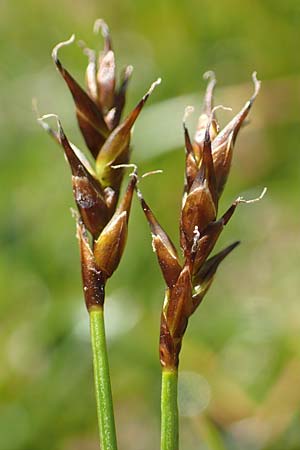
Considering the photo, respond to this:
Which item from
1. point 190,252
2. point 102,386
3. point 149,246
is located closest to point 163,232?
point 190,252

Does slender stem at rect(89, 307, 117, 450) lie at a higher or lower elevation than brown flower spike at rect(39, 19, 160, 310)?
lower

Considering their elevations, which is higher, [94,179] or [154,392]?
[94,179]

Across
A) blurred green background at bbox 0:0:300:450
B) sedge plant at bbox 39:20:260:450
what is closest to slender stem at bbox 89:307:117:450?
sedge plant at bbox 39:20:260:450

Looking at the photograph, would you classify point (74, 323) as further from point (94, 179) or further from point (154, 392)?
point (94, 179)

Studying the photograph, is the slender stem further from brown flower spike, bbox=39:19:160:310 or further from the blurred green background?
the blurred green background

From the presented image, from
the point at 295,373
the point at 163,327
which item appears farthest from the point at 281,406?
the point at 163,327

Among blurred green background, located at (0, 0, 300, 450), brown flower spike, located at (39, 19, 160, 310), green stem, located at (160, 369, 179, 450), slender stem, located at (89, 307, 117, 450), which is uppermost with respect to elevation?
→ brown flower spike, located at (39, 19, 160, 310)

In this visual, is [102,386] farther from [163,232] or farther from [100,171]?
[100,171]
